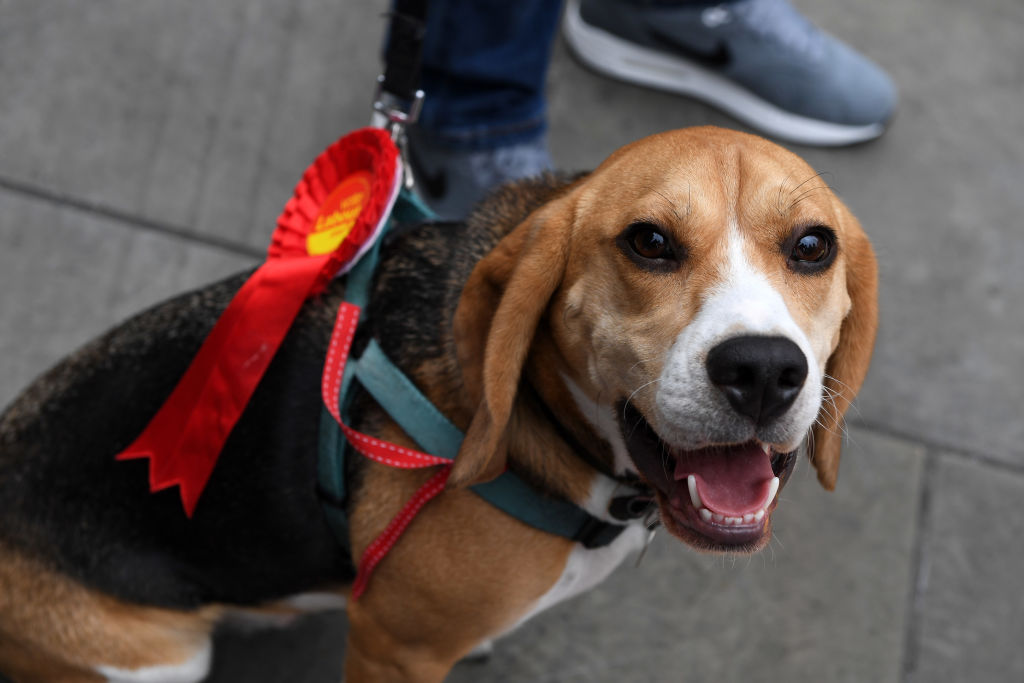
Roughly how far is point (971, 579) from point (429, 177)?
2645 mm

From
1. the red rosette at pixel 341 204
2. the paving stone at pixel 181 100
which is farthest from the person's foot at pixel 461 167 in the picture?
the red rosette at pixel 341 204

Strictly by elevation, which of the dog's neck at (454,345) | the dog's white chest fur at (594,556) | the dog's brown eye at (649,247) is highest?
the dog's brown eye at (649,247)

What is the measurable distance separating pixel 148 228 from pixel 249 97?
74 centimetres

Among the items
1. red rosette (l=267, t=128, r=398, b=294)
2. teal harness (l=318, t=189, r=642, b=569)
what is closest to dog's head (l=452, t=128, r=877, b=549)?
teal harness (l=318, t=189, r=642, b=569)

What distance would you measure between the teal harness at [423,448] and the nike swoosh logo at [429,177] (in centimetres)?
155

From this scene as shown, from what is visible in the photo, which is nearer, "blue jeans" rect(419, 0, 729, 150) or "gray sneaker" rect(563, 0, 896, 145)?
"blue jeans" rect(419, 0, 729, 150)

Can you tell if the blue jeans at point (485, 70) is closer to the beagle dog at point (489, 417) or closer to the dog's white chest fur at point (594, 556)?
the beagle dog at point (489, 417)

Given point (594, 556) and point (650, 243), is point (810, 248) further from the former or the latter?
point (594, 556)

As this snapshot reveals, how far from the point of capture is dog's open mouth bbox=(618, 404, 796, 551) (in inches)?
71.3

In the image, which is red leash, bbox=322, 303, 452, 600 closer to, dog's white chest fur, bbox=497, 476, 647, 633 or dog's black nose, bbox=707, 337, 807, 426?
dog's white chest fur, bbox=497, 476, 647, 633

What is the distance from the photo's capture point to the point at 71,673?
236cm

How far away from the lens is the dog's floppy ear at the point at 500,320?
1798 millimetres

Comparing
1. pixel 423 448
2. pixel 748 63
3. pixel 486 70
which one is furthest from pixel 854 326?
pixel 748 63

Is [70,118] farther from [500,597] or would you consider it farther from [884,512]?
[884,512]
